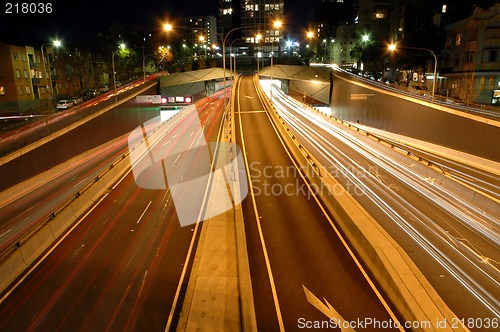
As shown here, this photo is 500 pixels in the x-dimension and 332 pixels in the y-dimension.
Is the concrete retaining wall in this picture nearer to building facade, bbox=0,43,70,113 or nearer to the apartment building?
building facade, bbox=0,43,70,113

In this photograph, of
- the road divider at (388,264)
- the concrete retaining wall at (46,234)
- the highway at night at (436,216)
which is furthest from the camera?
the concrete retaining wall at (46,234)

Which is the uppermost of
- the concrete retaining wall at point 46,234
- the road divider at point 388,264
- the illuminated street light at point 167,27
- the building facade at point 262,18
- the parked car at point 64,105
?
the building facade at point 262,18

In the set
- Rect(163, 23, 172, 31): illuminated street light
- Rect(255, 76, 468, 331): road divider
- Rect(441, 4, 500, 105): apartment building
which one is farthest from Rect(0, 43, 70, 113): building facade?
Rect(441, 4, 500, 105): apartment building

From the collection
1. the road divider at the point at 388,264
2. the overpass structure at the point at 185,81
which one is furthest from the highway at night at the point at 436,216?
the overpass structure at the point at 185,81

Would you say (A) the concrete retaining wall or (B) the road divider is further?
(A) the concrete retaining wall

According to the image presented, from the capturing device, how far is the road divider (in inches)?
371

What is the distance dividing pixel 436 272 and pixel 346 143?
980 inches

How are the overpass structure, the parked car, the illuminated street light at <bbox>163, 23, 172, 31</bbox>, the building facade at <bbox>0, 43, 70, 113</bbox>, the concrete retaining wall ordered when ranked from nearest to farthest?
the concrete retaining wall < the illuminated street light at <bbox>163, 23, 172, 31</bbox> < the building facade at <bbox>0, 43, 70, 113</bbox> < the parked car < the overpass structure

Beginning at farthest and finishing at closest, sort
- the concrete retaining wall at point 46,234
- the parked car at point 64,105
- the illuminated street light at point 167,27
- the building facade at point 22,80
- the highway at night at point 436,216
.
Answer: the parked car at point 64,105
the building facade at point 22,80
the illuminated street light at point 167,27
the concrete retaining wall at point 46,234
the highway at night at point 436,216

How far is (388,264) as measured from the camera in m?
11.3

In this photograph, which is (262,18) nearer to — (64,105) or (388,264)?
(64,105)

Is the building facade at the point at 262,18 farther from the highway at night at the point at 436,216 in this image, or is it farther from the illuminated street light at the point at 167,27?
the highway at night at the point at 436,216

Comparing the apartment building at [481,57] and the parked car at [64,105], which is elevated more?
the apartment building at [481,57]

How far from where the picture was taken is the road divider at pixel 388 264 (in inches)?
371
